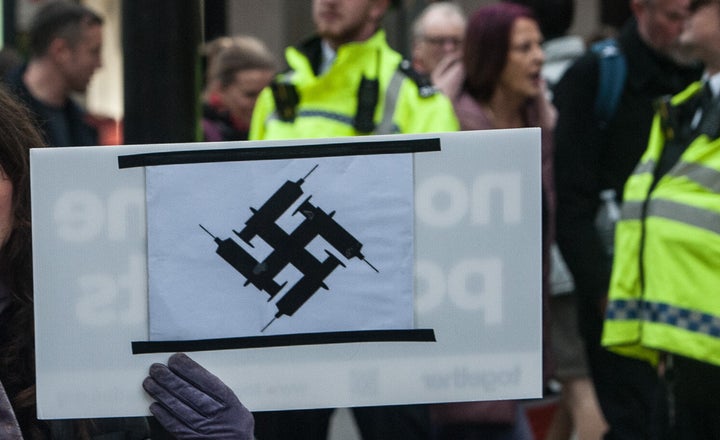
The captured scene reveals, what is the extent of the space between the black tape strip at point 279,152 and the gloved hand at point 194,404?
0.34 m

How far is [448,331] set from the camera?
2652 millimetres

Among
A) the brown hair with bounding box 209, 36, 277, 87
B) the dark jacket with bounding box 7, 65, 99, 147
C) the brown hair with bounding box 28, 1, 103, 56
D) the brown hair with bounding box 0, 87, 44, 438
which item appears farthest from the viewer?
the brown hair with bounding box 209, 36, 277, 87

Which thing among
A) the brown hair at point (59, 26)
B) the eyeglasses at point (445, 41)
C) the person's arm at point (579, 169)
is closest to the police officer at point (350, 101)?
the person's arm at point (579, 169)

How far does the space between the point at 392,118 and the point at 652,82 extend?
57.0 inches

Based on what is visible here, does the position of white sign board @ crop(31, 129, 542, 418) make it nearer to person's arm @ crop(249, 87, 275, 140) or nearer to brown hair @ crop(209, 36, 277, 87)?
person's arm @ crop(249, 87, 275, 140)

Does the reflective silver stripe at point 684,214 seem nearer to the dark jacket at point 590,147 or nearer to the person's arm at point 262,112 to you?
the dark jacket at point 590,147

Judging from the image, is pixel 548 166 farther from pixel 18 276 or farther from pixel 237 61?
pixel 18 276

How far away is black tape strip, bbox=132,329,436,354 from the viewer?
2604mm

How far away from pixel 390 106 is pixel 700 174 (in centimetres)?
95

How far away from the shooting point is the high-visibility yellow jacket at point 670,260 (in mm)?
4141

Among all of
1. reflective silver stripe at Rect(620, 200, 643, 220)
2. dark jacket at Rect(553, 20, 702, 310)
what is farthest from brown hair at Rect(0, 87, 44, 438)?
dark jacket at Rect(553, 20, 702, 310)

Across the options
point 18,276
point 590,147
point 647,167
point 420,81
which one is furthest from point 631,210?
point 18,276

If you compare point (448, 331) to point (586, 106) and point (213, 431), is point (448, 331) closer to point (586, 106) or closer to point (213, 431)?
point (213, 431)

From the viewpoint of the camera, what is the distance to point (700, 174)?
422cm
